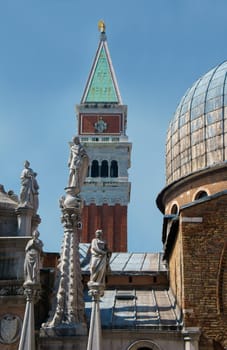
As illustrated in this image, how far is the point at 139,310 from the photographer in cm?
2894

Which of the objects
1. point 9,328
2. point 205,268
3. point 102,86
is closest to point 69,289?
point 9,328

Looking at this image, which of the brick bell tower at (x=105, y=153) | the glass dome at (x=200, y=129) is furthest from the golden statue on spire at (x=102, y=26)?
the glass dome at (x=200, y=129)

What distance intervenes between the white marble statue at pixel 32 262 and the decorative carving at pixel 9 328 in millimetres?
1923

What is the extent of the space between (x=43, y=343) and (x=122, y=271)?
25.1 ft

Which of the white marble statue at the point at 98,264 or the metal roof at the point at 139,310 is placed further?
the metal roof at the point at 139,310

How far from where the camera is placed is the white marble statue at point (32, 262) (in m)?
25.5

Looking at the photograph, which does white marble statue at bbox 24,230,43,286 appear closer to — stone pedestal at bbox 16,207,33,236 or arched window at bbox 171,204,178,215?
stone pedestal at bbox 16,207,33,236

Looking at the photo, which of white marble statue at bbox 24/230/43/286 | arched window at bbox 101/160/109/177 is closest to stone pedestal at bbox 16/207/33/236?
white marble statue at bbox 24/230/43/286

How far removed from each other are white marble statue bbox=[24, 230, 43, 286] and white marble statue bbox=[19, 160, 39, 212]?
117 inches

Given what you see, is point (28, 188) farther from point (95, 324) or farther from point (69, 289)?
point (95, 324)

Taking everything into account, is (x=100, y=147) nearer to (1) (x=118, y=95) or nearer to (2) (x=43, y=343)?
(1) (x=118, y=95)

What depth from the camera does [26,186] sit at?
2861 cm

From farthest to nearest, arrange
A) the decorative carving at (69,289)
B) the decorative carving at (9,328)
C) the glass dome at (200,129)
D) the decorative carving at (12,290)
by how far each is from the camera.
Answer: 1. the glass dome at (200,129)
2. the decorative carving at (12,290)
3. the decorative carving at (9,328)
4. the decorative carving at (69,289)

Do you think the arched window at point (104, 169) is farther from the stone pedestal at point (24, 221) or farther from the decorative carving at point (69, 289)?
the decorative carving at point (69, 289)
